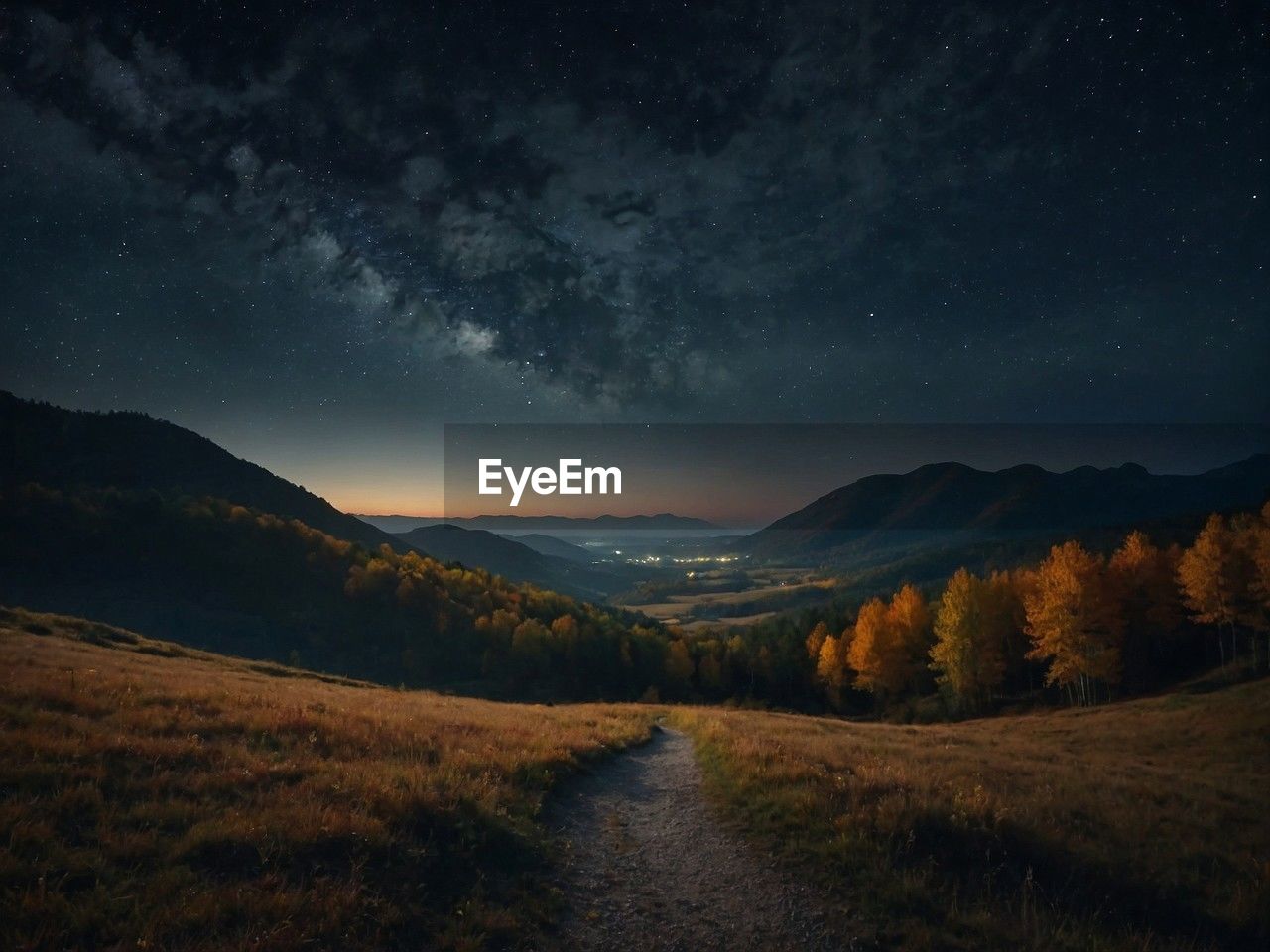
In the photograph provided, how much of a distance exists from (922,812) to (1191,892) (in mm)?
3941

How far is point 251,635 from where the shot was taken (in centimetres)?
9062

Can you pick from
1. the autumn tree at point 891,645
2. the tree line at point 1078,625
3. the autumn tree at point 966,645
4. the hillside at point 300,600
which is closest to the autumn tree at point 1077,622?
the tree line at point 1078,625

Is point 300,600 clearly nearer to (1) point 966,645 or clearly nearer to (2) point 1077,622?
(1) point 966,645

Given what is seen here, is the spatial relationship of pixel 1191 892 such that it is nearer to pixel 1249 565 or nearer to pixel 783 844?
pixel 783 844

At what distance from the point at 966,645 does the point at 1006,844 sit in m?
54.8

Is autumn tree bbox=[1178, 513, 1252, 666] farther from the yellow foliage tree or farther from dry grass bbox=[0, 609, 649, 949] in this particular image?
dry grass bbox=[0, 609, 649, 949]

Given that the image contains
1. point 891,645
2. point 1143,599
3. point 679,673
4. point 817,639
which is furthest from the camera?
point 679,673

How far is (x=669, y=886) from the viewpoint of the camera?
9.09 m

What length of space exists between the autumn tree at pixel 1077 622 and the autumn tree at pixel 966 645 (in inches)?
173

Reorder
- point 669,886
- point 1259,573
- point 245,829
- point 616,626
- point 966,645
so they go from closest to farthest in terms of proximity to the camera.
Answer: point 245,829
point 669,886
point 1259,573
point 966,645
point 616,626

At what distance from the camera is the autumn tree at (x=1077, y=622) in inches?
1954

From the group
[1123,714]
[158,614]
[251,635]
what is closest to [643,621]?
[251,635]

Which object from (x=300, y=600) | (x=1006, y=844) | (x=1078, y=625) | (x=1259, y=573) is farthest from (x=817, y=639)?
(x=300, y=600)

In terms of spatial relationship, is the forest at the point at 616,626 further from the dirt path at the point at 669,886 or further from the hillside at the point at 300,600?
the dirt path at the point at 669,886
